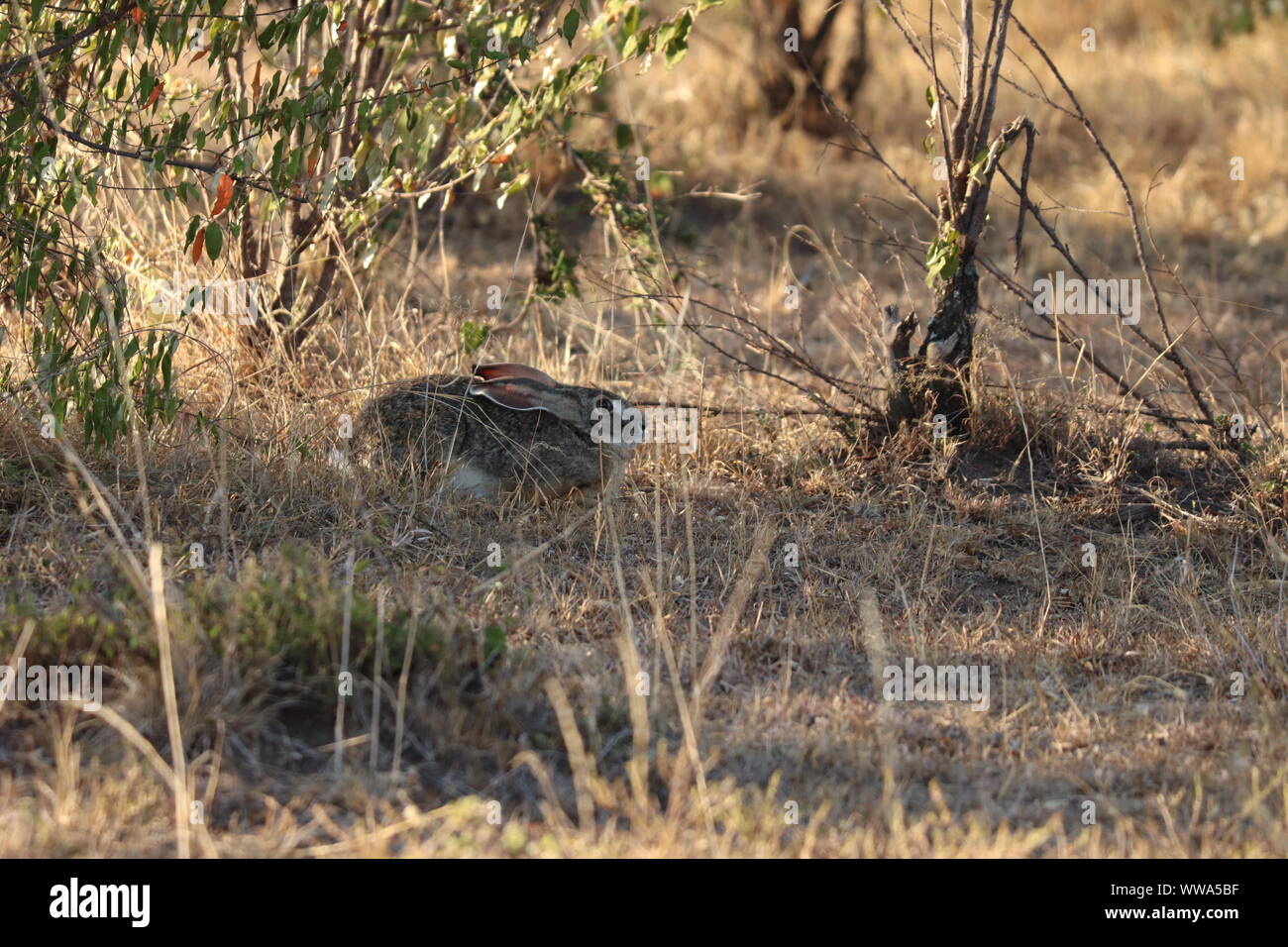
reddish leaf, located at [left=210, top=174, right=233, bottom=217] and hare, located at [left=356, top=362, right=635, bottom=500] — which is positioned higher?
reddish leaf, located at [left=210, top=174, right=233, bottom=217]

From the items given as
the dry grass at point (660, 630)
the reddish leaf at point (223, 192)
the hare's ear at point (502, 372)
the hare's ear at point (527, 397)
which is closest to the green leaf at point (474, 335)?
the dry grass at point (660, 630)

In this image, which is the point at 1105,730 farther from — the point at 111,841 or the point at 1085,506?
the point at 111,841

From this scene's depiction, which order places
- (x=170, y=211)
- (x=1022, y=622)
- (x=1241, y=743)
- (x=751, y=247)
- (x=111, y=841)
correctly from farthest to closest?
(x=751, y=247) < (x=170, y=211) < (x=1022, y=622) < (x=1241, y=743) < (x=111, y=841)

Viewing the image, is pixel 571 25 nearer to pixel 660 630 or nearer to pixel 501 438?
pixel 501 438

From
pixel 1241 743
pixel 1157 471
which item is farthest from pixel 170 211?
pixel 1241 743

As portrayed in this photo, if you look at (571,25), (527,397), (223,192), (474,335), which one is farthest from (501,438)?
(571,25)

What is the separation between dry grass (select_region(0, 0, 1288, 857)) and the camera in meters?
2.97

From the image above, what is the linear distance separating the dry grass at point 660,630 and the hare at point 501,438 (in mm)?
116

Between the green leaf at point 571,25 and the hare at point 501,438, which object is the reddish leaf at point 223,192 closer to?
the hare at point 501,438

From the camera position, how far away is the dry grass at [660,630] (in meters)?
2.97

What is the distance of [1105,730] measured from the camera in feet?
11.7

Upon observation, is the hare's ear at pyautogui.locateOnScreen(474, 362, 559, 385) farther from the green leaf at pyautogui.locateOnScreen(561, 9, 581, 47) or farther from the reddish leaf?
the green leaf at pyautogui.locateOnScreen(561, 9, 581, 47)

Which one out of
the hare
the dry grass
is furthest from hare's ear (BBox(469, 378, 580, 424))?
the dry grass

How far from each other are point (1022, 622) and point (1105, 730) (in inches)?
27.6
